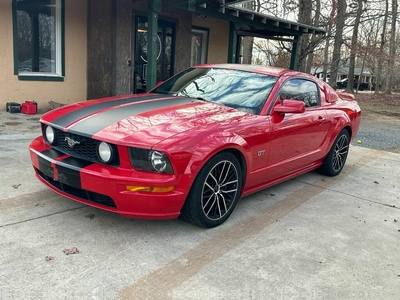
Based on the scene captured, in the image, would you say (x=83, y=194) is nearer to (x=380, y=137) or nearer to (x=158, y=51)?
(x=158, y=51)

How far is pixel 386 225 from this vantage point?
3793 millimetres

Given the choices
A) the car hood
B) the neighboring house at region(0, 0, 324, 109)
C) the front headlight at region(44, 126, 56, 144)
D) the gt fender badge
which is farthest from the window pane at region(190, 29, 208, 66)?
the gt fender badge

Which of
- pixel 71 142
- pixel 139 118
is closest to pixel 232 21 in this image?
pixel 139 118

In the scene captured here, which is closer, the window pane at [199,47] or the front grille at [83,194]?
the front grille at [83,194]

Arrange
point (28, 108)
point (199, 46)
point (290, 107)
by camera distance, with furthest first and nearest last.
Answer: point (199, 46), point (28, 108), point (290, 107)

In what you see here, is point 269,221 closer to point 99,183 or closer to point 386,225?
point 386,225

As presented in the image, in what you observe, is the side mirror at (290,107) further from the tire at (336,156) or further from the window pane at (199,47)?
the window pane at (199,47)

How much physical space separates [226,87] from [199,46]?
8523 millimetres

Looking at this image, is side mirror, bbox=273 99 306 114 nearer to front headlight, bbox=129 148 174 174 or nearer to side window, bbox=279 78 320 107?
side window, bbox=279 78 320 107

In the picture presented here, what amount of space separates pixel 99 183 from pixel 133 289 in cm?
86

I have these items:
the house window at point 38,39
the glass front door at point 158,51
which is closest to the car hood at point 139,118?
the house window at point 38,39

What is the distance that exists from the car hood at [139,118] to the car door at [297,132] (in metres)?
0.54

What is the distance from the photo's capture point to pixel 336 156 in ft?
17.5

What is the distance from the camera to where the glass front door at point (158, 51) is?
9844 mm
